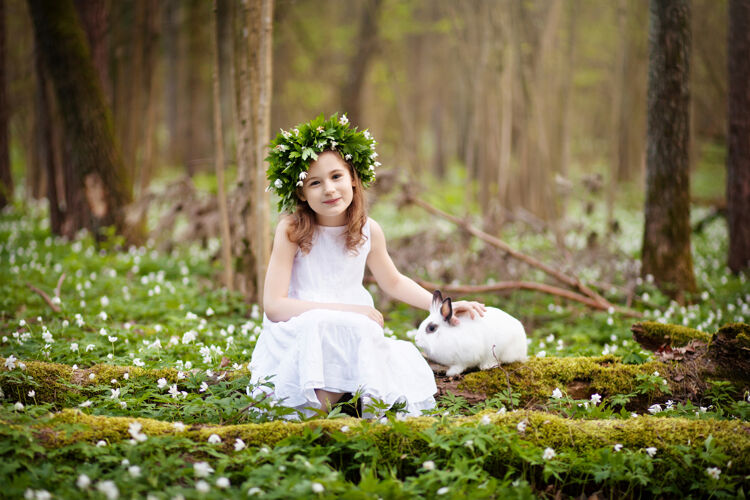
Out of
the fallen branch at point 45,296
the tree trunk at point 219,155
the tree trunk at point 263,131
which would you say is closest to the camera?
the tree trunk at point 263,131

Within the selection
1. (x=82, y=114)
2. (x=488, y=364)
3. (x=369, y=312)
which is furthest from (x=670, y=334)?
(x=82, y=114)

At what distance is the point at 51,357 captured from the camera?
4215 millimetres

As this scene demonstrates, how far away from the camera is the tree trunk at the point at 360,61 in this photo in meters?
15.3

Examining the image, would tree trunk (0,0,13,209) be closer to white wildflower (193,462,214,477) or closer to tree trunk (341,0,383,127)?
tree trunk (341,0,383,127)

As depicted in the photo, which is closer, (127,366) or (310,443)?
(310,443)

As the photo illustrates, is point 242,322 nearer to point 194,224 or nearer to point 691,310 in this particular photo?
point 194,224

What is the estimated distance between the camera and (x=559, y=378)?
3852 millimetres

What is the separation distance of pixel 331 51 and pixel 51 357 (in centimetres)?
1982

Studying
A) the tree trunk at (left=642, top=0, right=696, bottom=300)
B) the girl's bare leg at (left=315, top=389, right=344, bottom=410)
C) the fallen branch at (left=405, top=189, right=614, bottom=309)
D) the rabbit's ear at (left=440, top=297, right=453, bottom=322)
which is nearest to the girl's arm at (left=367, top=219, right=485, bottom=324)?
the rabbit's ear at (left=440, top=297, right=453, bottom=322)

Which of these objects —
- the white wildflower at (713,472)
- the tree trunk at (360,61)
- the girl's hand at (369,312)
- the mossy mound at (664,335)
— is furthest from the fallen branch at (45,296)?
the tree trunk at (360,61)

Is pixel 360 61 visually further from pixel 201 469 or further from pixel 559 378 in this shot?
pixel 201 469

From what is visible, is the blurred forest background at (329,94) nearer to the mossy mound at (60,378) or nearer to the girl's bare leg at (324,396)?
the mossy mound at (60,378)

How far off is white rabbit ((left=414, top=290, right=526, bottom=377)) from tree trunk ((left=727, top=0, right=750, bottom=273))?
19.9ft

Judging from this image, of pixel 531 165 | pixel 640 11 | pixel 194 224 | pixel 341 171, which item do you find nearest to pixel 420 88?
pixel 640 11
